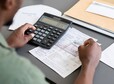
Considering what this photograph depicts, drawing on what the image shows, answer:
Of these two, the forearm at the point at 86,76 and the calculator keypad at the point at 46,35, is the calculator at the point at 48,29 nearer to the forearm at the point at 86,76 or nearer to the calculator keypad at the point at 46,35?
the calculator keypad at the point at 46,35

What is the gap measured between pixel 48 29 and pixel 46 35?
0.04 meters

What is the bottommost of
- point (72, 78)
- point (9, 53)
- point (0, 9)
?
point (72, 78)

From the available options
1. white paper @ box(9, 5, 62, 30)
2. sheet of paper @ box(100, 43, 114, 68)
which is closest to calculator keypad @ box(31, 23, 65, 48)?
white paper @ box(9, 5, 62, 30)

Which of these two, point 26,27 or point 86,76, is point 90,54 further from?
point 26,27

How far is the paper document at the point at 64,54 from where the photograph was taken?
0.89m

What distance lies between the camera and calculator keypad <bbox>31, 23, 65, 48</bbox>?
3.21 feet

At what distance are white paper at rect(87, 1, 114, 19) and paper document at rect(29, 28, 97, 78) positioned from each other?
19 cm

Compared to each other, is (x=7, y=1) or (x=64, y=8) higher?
(x=7, y=1)

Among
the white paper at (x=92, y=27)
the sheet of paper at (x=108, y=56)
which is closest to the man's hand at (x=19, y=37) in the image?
the white paper at (x=92, y=27)

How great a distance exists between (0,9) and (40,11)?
25.8 inches

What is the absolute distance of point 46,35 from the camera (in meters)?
1.00

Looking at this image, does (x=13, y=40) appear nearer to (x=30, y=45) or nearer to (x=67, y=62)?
(x=30, y=45)

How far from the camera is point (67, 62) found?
90cm

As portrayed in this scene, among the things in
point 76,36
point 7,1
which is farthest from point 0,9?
point 76,36
